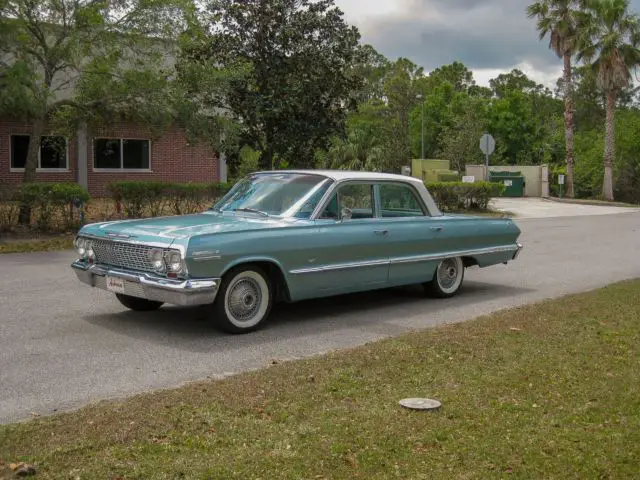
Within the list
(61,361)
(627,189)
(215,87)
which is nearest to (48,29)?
(215,87)

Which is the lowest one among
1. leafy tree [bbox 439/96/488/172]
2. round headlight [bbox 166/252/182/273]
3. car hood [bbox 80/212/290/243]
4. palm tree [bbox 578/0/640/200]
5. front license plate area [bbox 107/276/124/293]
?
front license plate area [bbox 107/276/124/293]

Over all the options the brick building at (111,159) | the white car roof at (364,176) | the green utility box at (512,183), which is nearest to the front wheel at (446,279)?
the white car roof at (364,176)

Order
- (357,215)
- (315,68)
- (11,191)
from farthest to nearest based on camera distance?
(315,68)
(11,191)
(357,215)

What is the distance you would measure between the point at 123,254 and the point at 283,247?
1.48m

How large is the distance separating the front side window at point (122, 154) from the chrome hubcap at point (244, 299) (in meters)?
19.6

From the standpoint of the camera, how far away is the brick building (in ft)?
80.3

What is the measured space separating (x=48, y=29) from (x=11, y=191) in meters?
3.90

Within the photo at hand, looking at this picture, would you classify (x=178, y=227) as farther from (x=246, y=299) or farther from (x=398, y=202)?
(x=398, y=202)

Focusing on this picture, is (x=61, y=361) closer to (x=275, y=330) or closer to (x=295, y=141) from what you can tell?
(x=275, y=330)

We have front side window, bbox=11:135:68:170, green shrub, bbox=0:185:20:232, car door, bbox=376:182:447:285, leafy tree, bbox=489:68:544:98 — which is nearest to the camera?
car door, bbox=376:182:447:285

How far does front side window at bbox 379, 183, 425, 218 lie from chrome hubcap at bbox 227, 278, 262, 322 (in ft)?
6.56

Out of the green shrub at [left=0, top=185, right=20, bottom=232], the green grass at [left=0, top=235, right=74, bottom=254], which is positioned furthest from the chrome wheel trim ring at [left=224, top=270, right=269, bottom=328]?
the green shrub at [left=0, top=185, right=20, bottom=232]

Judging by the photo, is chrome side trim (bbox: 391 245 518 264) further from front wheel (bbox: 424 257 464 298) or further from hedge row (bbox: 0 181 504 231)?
hedge row (bbox: 0 181 504 231)

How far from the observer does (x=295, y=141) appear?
18750 millimetres
